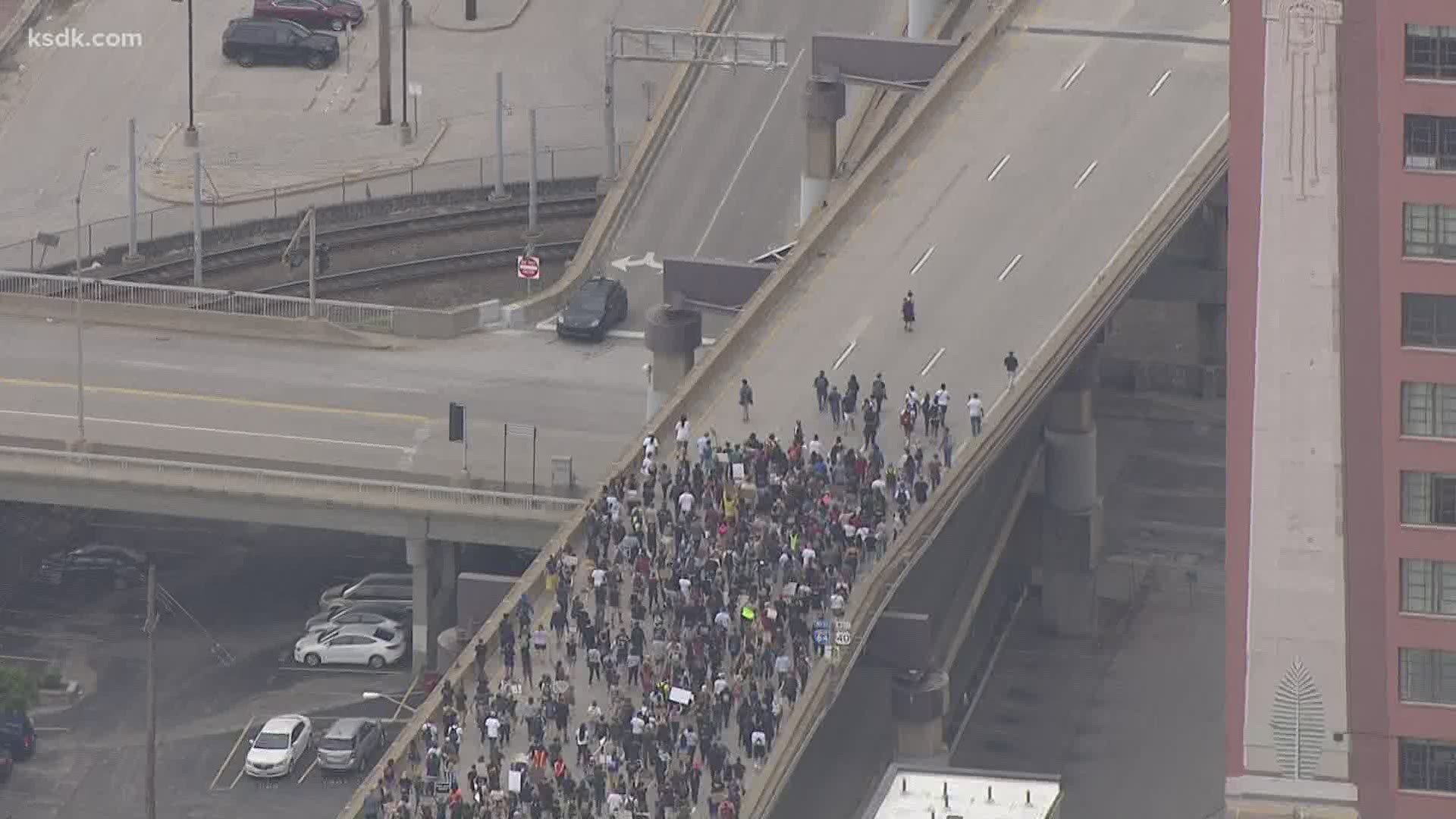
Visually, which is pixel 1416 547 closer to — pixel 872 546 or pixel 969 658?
pixel 872 546

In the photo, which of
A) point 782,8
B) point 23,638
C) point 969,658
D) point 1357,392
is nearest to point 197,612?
point 23,638

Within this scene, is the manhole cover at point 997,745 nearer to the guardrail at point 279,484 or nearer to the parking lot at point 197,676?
the guardrail at point 279,484

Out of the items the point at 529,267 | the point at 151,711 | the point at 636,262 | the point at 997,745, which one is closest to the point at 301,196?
the point at 529,267

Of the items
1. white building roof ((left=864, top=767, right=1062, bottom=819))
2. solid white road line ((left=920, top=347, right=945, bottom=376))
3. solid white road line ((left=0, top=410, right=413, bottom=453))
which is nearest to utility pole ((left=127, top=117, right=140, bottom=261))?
solid white road line ((left=0, top=410, right=413, bottom=453))

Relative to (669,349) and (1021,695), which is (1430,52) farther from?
(1021,695)

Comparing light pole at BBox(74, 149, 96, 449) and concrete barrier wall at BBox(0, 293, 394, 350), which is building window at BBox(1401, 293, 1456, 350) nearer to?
light pole at BBox(74, 149, 96, 449)

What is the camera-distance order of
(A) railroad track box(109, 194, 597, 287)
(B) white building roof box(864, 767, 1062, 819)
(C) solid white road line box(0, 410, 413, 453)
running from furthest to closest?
1. (A) railroad track box(109, 194, 597, 287)
2. (C) solid white road line box(0, 410, 413, 453)
3. (B) white building roof box(864, 767, 1062, 819)
